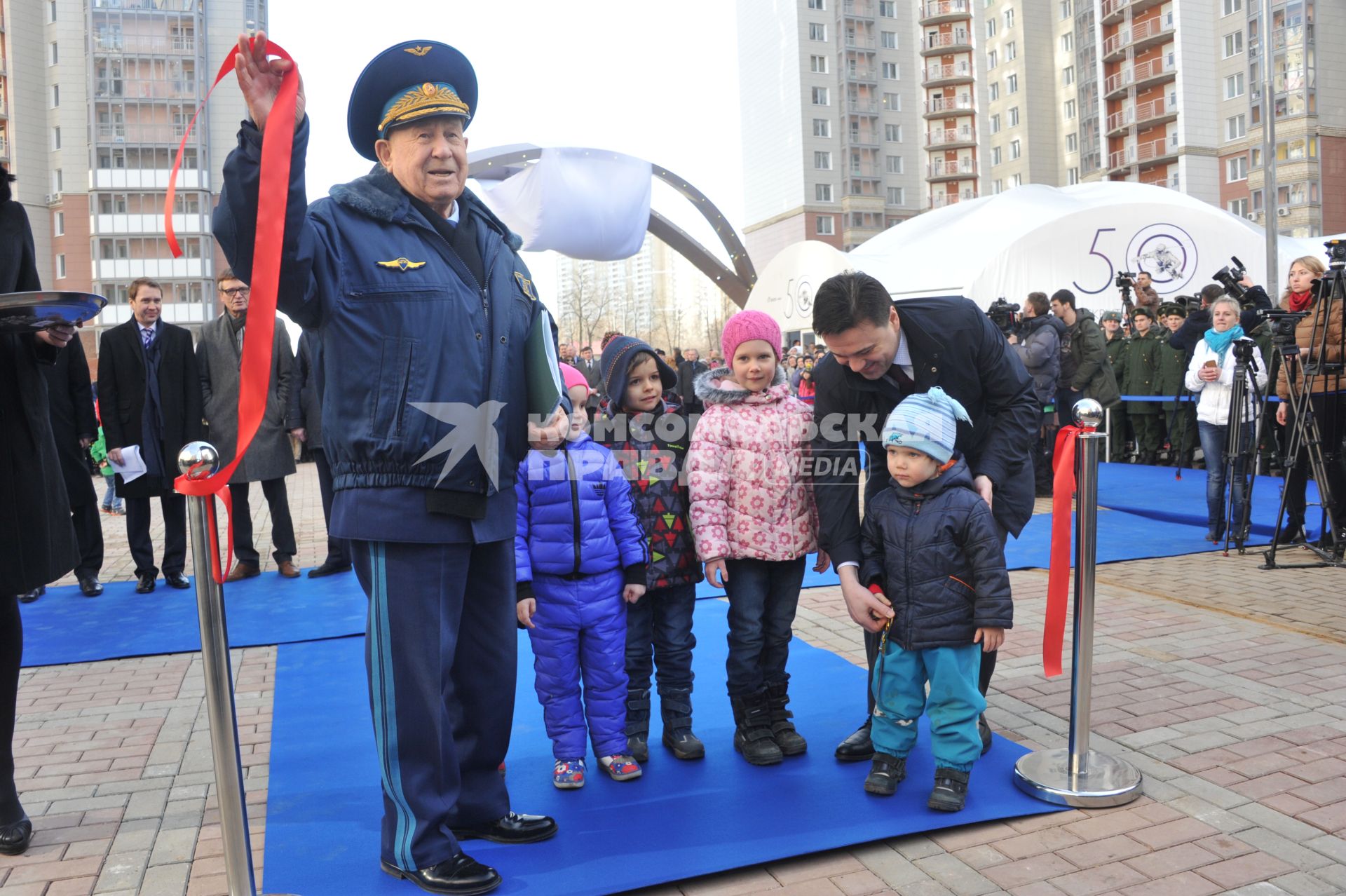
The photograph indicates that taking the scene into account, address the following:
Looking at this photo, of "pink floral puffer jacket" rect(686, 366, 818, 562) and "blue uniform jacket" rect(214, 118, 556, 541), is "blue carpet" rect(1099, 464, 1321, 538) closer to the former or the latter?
"pink floral puffer jacket" rect(686, 366, 818, 562)

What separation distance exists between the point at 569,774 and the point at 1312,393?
6426 millimetres

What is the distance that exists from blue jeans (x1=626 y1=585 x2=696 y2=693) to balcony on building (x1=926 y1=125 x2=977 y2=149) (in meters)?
78.9

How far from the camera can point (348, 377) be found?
110 inches

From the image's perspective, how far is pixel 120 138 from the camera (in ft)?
216

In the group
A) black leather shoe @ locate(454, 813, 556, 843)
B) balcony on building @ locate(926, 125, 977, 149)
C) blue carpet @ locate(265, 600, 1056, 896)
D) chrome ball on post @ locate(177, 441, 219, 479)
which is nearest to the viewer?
chrome ball on post @ locate(177, 441, 219, 479)

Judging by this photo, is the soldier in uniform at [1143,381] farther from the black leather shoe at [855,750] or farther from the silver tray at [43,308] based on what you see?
the silver tray at [43,308]

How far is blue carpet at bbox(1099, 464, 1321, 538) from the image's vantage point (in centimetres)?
908

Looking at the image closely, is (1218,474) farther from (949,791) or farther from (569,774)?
(569,774)

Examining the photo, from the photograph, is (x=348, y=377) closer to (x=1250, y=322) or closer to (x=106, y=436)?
(x=106, y=436)

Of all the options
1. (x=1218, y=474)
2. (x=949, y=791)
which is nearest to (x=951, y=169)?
(x=1218, y=474)

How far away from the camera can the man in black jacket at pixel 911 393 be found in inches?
146

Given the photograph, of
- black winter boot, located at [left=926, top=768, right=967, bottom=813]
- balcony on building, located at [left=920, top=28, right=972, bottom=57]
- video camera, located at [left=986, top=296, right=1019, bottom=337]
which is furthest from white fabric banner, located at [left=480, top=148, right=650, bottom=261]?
balcony on building, located at [left=920, top=28, right=972, bottom=57]

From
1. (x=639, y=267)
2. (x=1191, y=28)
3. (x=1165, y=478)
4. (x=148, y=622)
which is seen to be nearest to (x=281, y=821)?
(x=148, y=622)

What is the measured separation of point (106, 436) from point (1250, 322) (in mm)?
9479
